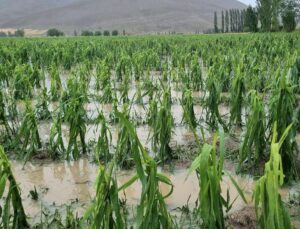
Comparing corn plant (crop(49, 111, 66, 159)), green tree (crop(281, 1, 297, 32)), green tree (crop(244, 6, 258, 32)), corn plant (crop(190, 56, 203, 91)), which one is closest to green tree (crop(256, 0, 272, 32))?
green tree (crop(281, 1, 297, 32))

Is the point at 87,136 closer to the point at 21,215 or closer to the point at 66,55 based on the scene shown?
the point at 21,215

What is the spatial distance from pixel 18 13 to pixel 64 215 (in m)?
163

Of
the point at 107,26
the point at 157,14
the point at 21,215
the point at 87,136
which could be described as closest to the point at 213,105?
the point at 87,136

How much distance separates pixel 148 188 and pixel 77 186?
1448 millimetres

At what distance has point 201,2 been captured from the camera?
172 m

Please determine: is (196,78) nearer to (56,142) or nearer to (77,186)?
(56,142)

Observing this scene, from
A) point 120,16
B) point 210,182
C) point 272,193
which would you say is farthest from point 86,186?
point 120,16

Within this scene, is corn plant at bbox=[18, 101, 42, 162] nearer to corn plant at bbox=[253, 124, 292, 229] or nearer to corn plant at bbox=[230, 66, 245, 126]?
corn plant at bbox=[230, 66, 245, 126]

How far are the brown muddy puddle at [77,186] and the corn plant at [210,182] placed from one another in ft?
2.13

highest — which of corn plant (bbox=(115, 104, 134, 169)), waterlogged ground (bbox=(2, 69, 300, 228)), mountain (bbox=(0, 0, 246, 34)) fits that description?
mountain (bbox=(0, 0, 246, 34))

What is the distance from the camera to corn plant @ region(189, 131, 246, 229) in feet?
6.77

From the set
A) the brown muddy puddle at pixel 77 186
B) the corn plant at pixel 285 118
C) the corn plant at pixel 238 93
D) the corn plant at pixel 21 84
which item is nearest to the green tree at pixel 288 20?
the corn plant at pixel 21 84

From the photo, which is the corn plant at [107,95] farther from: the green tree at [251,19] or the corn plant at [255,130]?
the green tree at [251,19]

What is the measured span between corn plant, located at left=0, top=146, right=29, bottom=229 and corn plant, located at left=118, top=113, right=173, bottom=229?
73 cm
